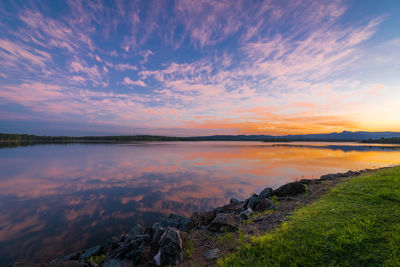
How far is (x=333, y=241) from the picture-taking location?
17.3ft

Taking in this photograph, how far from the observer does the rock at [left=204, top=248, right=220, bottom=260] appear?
18.8ft

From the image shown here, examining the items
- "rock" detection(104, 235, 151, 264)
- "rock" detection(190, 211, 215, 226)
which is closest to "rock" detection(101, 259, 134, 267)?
"rock" detection(104, 235, 151, 264)

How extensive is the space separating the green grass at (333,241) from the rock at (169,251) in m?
1.67

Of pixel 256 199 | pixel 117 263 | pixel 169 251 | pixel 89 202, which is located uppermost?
pixel 169 251

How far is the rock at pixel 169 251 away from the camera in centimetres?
564

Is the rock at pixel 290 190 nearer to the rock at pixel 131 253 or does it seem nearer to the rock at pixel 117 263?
the rock at pixel 131 253

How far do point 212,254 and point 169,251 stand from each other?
1597mm

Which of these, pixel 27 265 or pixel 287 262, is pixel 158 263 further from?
pixel 287 262

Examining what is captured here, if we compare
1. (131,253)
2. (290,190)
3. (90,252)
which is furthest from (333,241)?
(90,252)

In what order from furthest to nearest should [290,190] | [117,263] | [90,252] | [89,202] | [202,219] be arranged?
[89,202], [290,190], [202,219], [90,252], [117,263]

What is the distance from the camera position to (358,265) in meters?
4.27

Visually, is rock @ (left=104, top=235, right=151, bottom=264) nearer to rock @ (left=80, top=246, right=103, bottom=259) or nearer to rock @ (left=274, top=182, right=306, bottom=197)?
rock @ (left=80, top=246, right=103, bottom=259)

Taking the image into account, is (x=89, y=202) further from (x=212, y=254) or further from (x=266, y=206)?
(x=266, y=206)

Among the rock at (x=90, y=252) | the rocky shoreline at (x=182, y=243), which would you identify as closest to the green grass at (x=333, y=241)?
the rocky shoreline at (x=182, y=243)
